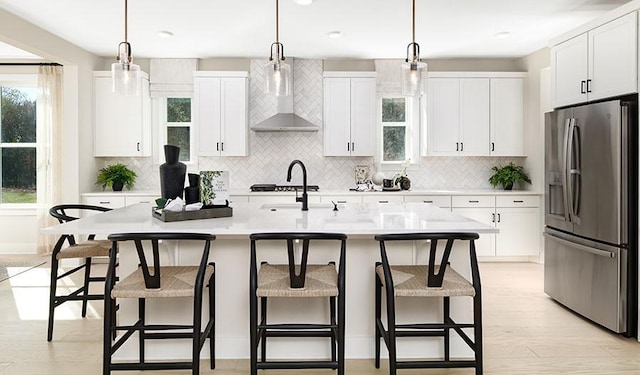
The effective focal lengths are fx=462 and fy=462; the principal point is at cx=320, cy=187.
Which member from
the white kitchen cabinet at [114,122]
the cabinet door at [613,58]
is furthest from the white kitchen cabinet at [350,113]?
the cabinet door at [613,58]

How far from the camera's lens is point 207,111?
19.1ft

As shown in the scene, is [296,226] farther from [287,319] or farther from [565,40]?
[565,40]

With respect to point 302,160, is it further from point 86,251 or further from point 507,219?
point 86,251

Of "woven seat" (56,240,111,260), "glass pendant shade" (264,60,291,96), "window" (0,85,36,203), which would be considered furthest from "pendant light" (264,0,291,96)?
"window" (0,85,36,203)

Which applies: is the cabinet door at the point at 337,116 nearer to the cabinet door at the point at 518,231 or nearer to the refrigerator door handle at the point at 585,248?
the cabinet door at the point at 518,231

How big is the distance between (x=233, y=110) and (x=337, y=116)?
132cm

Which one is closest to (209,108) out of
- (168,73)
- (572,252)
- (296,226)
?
(168,73)

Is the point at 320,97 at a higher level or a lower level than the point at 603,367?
higher

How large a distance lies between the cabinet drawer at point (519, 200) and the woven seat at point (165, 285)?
4.18m

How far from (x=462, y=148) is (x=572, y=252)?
2488 millimetres

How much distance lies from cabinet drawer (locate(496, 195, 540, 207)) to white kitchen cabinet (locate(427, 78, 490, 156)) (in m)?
0.67

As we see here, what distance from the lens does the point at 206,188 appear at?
3051 mm

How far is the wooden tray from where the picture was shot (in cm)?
281

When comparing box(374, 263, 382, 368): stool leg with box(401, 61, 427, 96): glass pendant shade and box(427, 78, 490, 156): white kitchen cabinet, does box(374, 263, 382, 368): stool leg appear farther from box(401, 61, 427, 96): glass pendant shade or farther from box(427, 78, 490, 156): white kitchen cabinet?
box(427, 78, 490, 156): white kitchen cabinet
